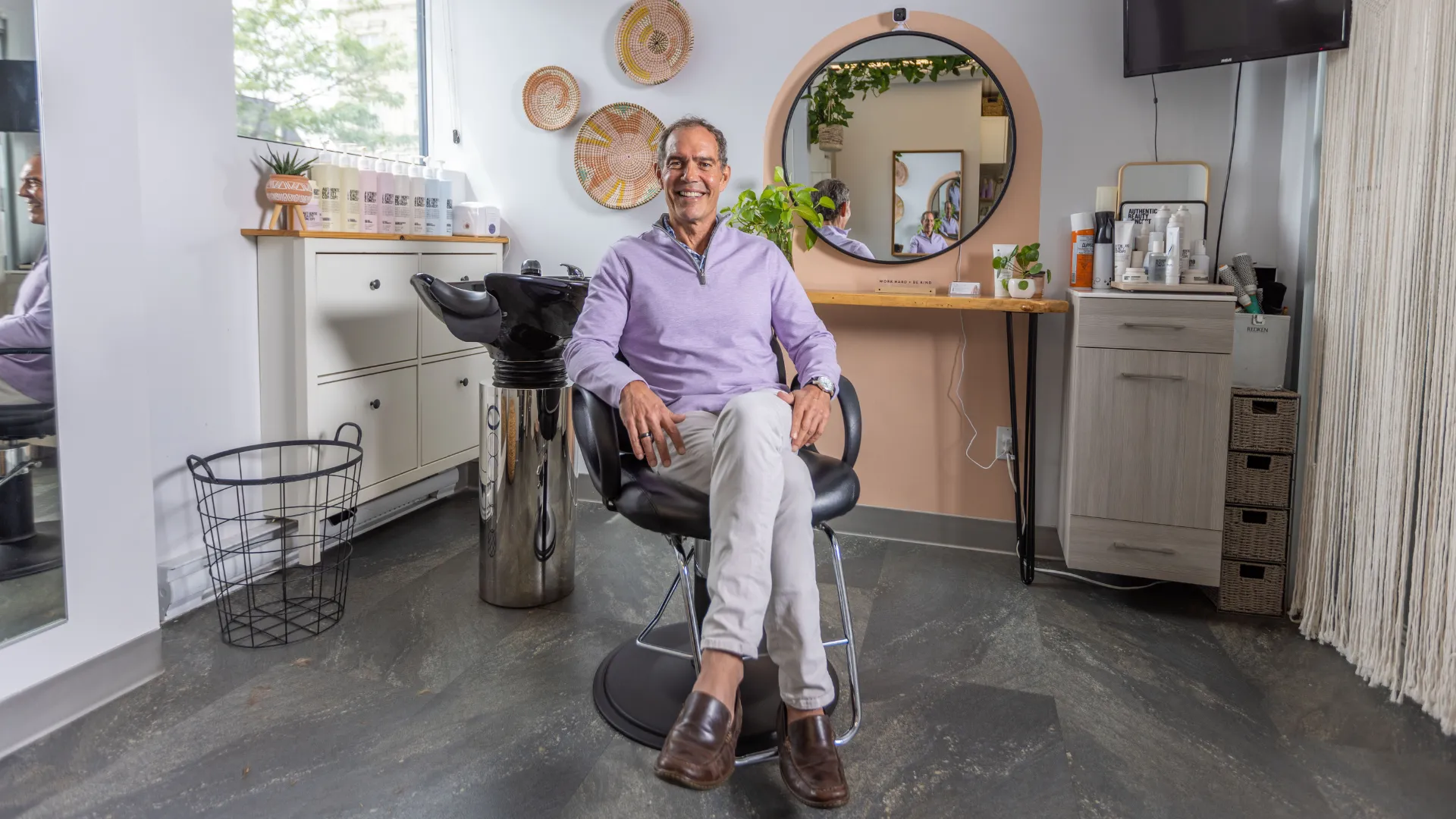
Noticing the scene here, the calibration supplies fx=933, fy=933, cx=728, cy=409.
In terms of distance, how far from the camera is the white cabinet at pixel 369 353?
2.70m

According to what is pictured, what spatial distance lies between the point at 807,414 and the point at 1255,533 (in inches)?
57.3

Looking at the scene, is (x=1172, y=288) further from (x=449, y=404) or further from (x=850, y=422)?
(x=449, y=404)

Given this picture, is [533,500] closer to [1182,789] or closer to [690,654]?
[690,654]

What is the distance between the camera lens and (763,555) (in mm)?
1659

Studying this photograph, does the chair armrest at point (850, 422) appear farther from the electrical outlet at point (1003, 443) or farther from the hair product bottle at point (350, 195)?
the hair product bottle at point (350, 195)

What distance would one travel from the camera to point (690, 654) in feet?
6.96

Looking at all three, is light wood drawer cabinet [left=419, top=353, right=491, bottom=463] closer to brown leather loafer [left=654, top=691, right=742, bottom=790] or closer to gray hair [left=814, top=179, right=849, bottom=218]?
gray hair [left=814, top=179, right=849, bottom=218]

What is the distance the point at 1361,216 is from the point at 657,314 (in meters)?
1.70

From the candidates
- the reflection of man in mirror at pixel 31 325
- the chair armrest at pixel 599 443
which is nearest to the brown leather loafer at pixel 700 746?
the chair armrest at pixel 599 443

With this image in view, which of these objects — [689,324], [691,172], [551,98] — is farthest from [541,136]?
[689,324]

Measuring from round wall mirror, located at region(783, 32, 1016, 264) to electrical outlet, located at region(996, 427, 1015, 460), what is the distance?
62 cm

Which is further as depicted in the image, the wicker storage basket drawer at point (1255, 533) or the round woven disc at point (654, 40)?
the round woven disc at point (654, 40)

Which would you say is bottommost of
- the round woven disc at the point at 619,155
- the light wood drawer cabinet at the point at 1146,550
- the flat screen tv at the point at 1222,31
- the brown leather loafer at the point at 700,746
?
the brown leather loafer at the point at 700,746

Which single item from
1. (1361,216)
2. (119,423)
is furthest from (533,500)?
(1361,216)
